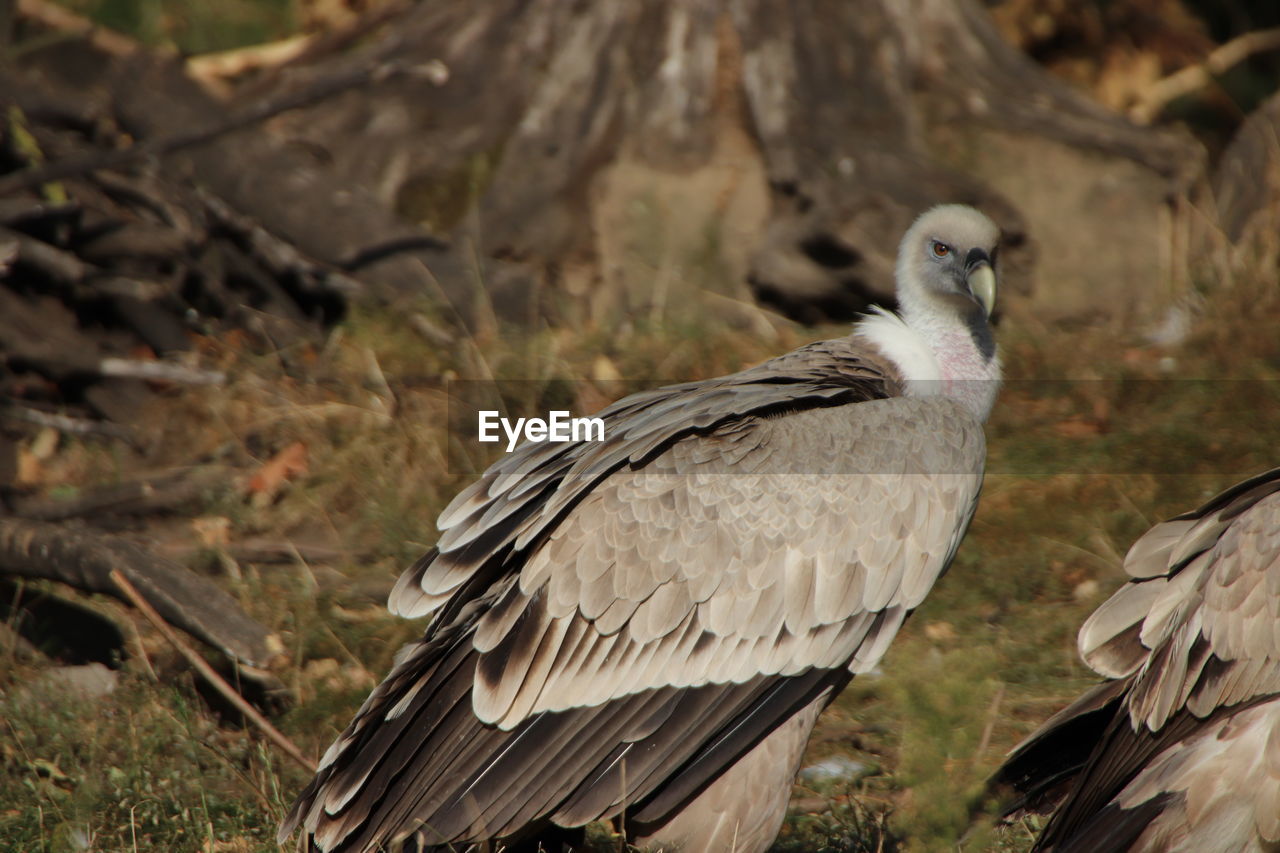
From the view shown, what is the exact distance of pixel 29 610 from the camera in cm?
491

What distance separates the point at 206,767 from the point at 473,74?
4945 mm

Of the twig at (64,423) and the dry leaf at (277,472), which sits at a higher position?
the twig at (64,423)

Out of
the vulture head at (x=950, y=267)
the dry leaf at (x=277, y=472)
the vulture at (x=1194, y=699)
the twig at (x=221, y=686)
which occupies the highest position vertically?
the vulture head at (x=950, y=267)

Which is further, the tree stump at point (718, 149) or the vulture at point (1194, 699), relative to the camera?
the tree stump at point (718, 149)

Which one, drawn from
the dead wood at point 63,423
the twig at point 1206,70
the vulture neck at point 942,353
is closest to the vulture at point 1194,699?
the vulture neck at point 942,353

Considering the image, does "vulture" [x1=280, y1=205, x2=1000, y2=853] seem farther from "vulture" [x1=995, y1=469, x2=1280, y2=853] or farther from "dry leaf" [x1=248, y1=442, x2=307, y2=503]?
"dry leaf" [x1=248, y1=442, x2=307, y2=503]

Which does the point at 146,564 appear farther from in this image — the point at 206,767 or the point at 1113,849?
the point at 1113,849

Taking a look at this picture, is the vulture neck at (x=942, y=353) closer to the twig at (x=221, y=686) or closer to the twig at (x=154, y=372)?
the twig at (x=221, y=686)

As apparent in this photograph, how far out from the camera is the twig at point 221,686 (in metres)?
4.12

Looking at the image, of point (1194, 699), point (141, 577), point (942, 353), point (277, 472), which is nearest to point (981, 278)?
point (942, 353)

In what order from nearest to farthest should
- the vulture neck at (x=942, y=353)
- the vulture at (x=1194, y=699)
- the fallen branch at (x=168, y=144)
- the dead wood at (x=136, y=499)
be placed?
the vulture at (x=1194, y=699)
the vulture neck at (x=942, y=353)
the dead wood at (x=136, y=499)
the fallen branch at (x=168, y=144)

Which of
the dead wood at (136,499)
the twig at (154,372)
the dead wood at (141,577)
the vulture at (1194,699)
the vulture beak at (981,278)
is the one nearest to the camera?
the vulture at (1194,699)

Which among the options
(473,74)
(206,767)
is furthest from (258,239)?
(206,767)

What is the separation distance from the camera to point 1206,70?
35.7ft
